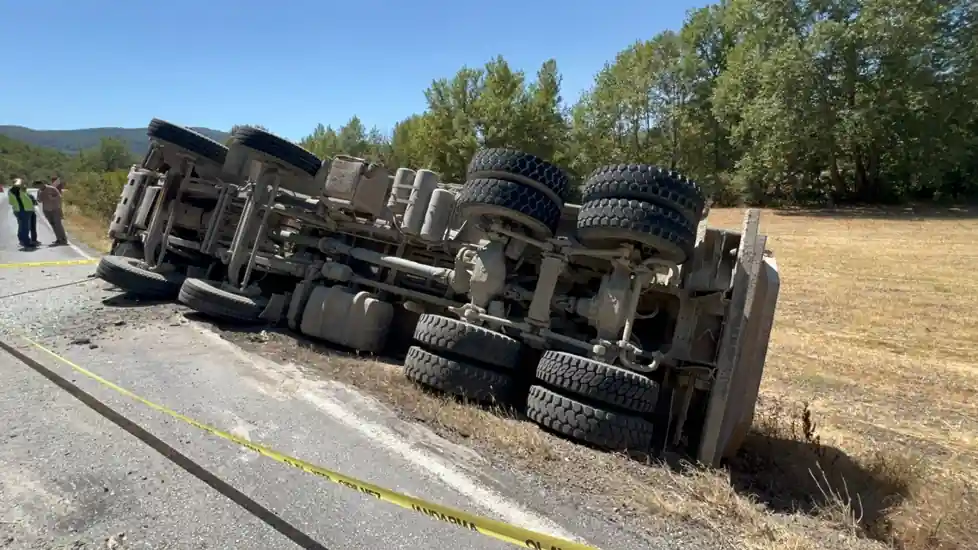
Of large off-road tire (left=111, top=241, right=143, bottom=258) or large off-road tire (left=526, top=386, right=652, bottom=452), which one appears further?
large off-road tire (left=111, top=241, right=143, bottom=258)

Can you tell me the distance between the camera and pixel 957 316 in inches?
462

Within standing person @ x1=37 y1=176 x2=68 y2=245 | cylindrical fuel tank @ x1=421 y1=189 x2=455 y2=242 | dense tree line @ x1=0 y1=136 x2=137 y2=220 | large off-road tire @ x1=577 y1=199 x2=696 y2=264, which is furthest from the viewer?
dense tree line @ x1=0 y1=136 x2=137 y2=220

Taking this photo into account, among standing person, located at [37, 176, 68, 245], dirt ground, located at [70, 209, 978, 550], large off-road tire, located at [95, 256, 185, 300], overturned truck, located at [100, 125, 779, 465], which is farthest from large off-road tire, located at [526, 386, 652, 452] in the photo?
standing person, located at [37, 176, 68, 245]

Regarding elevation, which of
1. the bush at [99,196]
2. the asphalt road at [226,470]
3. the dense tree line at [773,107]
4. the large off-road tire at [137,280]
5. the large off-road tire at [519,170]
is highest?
the dense tree line at [773,107]

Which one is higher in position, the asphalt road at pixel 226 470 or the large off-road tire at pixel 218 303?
the large off-road tire at pixel 218 303

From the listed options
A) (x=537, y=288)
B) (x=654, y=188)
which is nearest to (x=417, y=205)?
(x=537, y=288)

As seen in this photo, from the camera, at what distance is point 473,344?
4.95m

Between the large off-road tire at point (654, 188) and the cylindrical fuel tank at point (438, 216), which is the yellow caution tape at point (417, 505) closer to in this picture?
the large off-road tire at point (654, 188)

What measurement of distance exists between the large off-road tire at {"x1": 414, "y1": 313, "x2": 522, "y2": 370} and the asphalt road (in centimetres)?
70

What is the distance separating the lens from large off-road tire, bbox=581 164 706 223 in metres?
4.57

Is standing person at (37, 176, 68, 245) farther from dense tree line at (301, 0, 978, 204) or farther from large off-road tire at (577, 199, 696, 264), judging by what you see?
dense tree line at (301, 0, 978, 204)

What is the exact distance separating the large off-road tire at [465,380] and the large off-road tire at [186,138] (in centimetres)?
461

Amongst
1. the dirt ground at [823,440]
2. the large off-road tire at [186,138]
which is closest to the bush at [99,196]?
the large off-road tire at [186,138]

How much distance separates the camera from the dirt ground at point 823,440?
3586mm
